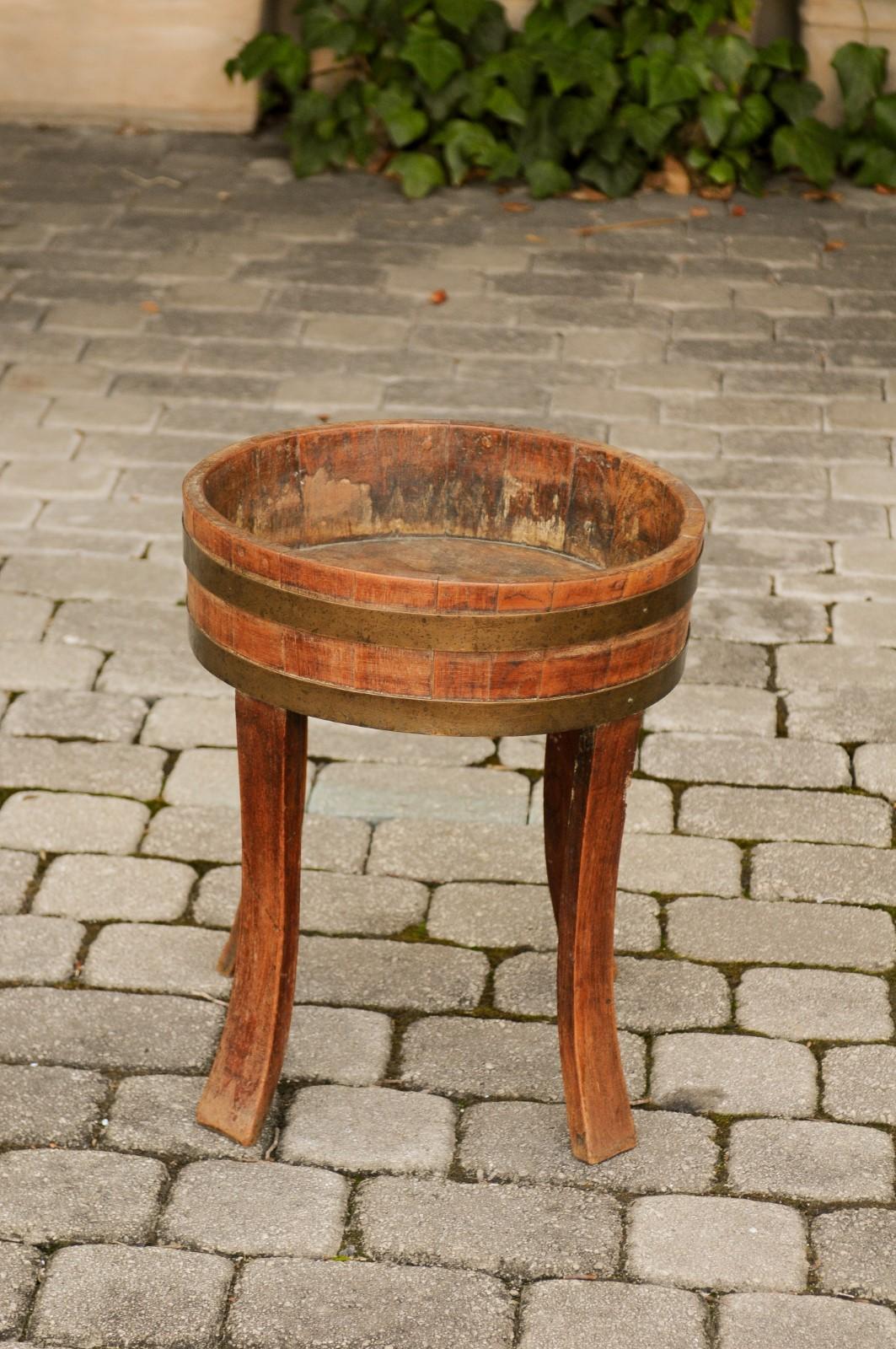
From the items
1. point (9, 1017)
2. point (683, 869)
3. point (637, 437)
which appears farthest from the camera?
point (637, 437)

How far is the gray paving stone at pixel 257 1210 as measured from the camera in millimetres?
2525

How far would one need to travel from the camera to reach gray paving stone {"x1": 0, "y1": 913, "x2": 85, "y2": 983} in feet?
10.2

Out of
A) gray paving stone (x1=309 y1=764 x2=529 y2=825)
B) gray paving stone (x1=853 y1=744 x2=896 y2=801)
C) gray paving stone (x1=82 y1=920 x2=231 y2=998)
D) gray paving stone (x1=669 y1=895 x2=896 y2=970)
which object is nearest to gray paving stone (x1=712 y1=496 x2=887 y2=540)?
gray paving stone (x1=853 y1=744 x2=896 y2=801)

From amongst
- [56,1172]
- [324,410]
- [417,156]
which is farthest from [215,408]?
[56,1172]

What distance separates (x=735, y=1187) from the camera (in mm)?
2668

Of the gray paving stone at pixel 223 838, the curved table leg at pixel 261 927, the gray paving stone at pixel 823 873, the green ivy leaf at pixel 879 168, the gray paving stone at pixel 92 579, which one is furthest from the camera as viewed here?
the green ivy leaf at pixel 879 168

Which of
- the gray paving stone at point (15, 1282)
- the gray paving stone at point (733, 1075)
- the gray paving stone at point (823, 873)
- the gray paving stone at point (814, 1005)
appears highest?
the gray paving stone at point (15, 1282)

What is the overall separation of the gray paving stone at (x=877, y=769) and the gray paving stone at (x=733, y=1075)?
0.92 meters

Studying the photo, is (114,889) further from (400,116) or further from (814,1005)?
(400,116)

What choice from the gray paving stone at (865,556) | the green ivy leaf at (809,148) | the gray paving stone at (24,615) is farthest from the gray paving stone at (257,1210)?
the green ivy leaf at (809,148)

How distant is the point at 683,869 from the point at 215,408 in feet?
8.94

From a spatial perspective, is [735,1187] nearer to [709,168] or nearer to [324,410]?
[324,410]

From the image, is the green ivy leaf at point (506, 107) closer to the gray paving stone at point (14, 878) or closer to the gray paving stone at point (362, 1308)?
the gray paving stone at point (14, 878)

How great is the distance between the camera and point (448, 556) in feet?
9.07
